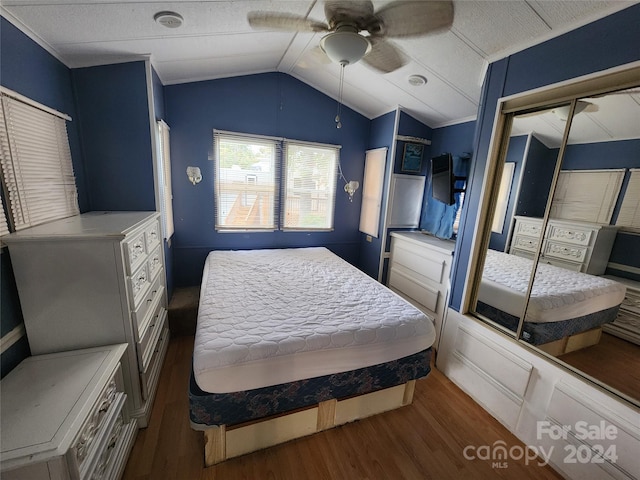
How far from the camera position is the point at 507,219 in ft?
6.47

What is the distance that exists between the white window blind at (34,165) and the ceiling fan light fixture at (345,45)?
164 cm

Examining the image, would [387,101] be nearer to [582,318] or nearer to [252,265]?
[252,265]

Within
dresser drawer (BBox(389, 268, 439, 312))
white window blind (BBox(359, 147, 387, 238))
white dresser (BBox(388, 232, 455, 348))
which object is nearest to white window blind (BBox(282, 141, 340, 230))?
white window blind (BBox(359, 147, 387, 238))

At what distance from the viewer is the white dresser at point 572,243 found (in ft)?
4.96

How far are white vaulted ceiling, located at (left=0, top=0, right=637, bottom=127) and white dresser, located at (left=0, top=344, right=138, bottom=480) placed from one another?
173cm

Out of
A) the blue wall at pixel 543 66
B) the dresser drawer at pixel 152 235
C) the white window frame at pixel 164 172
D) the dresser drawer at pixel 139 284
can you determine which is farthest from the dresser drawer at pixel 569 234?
the white window frame at pixel 164 172

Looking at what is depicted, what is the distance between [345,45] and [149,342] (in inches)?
88.5

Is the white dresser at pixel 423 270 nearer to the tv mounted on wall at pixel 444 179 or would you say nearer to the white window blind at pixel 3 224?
the tv mounted on wall at pixel 444 179

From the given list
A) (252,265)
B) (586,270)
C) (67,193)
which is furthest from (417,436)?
(67,193)

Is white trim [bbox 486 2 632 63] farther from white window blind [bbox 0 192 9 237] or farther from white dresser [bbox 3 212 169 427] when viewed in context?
white window blind [bbox 0 192 9 237]

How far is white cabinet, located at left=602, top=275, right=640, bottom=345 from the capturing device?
140cm

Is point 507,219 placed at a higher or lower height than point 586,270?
higher

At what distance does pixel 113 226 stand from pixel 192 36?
1.45m

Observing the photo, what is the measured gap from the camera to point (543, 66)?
1.60 metres
